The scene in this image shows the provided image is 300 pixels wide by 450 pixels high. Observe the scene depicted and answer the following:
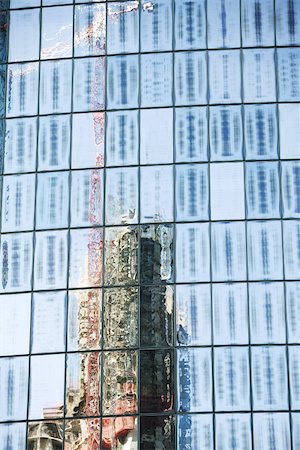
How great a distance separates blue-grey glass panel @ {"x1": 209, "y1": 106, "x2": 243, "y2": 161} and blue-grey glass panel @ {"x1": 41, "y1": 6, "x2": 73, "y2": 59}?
7.26 feet

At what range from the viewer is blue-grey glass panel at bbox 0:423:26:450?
50.5ft

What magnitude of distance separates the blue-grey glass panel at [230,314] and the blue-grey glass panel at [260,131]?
1.77 meters

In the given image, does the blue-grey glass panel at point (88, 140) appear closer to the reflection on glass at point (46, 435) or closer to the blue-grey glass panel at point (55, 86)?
the blue-grey glass panel at point (55, 86)

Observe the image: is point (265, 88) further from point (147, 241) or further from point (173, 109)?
point (147, 241)

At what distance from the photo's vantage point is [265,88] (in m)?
16.4

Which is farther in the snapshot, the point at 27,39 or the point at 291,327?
the point at 27,39

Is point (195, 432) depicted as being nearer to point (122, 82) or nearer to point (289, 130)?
point (289, 130)

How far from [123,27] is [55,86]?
4.01 ft

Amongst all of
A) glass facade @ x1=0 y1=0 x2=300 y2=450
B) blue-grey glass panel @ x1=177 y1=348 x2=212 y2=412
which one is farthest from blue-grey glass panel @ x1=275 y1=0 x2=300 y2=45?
blue-grey glass panel @ x1=177 y1=348 x2=212 y2=412

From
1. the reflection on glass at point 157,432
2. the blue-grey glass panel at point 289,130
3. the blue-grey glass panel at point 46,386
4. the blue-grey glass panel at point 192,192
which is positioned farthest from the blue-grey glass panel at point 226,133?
the reflection on glass at point 157,432

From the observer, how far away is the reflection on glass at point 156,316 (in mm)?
15578

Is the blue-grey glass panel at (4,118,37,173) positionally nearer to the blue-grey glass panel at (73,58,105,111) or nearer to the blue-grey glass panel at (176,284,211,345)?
the blue-grey glass panel at (73,58,105,111)

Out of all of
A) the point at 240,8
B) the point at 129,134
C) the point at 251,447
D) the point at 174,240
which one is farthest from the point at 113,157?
the point at 251,447

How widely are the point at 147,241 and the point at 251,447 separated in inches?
114
